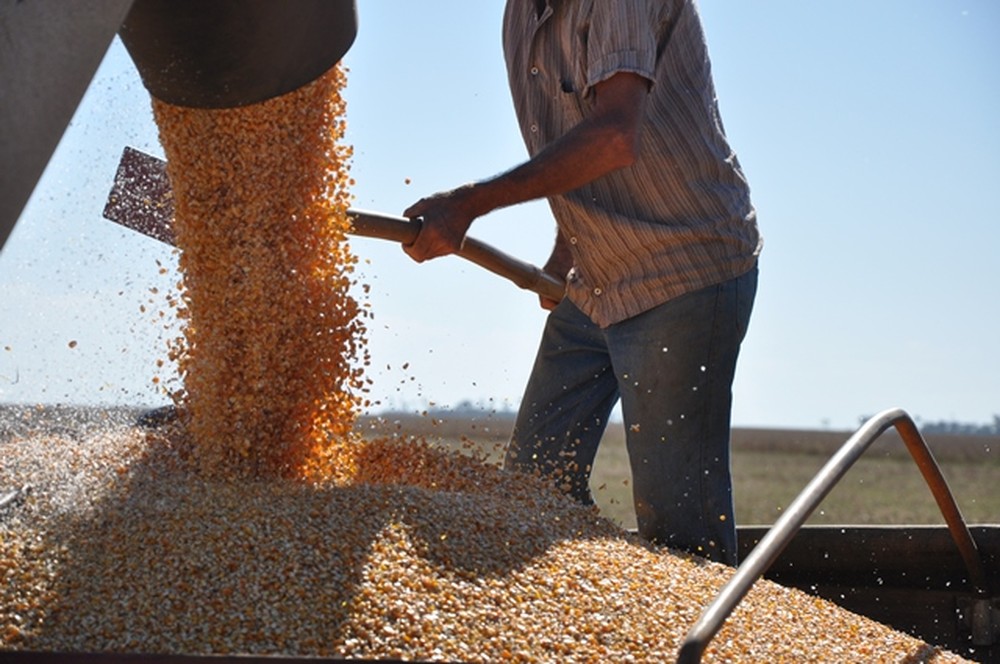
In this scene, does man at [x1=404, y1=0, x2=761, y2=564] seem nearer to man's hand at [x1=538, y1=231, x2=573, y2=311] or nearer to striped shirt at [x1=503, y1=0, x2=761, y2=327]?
striped shirt at [x1=503, y1=0, x2=761, y2=327]

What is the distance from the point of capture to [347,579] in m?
1.98

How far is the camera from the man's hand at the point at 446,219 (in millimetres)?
2627

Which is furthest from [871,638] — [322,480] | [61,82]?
[61,82]

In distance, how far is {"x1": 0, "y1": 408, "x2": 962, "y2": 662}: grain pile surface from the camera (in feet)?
6.16

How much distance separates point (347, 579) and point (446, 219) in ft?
3.00

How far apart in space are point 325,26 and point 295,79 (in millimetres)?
126

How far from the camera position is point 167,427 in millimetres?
2846

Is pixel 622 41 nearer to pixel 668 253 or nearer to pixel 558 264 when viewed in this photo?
pixel 668 253

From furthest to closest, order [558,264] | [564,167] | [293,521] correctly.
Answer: [558,264] < [564,167] < [293,521]

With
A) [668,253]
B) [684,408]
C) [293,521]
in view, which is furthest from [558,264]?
[293,521]

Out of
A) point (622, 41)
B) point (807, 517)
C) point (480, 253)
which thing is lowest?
point (807, 517)

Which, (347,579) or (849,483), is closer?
(347,579)

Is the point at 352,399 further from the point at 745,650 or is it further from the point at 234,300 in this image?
the point at 745,650

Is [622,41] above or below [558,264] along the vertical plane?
above
